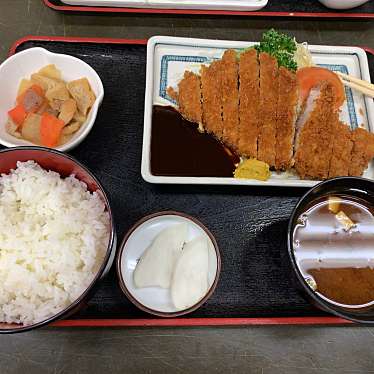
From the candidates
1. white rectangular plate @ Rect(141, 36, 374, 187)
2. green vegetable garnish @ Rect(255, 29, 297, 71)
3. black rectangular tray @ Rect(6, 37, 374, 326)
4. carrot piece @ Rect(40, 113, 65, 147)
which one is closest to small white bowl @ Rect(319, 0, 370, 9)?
white rectangular plate @ Rect(141, 36, 374, 187)

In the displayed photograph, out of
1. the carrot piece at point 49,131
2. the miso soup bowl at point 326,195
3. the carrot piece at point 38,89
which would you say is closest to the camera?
the miso soup bowl at point 326,195

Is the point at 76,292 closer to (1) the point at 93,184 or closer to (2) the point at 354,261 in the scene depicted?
(1) the point at 93,184

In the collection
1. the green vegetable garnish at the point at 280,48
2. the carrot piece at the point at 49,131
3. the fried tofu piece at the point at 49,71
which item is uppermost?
the green vegetable garnish at the point at 280,48

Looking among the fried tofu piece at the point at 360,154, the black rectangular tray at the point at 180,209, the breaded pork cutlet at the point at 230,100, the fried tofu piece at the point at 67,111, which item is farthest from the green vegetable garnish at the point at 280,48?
the fried tofu piece at the point at 67,111

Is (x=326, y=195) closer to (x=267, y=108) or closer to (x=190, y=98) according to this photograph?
(x=267, y=108)

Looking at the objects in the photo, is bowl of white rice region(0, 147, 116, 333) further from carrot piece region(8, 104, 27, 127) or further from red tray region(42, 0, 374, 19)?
red tray region(42, 0, 374, 19)

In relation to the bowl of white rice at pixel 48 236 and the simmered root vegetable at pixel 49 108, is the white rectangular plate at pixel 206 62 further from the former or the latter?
the bowl of white rice at pixel 48 236
